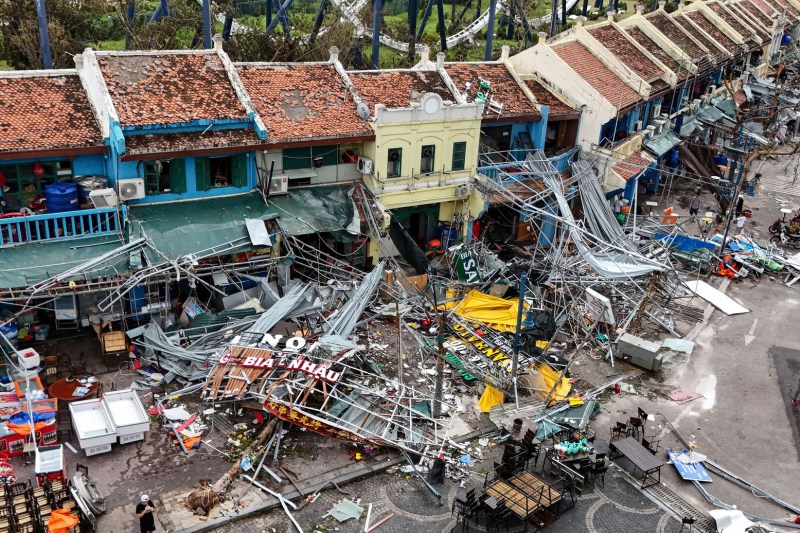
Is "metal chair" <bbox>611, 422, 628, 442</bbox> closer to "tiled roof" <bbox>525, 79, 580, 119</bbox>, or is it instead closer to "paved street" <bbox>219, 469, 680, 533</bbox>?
"paved street" <bbox>219, 469, 680, 533</bbox>

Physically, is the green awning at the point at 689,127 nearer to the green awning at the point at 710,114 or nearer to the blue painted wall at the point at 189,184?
the green awning at the point at 710,114

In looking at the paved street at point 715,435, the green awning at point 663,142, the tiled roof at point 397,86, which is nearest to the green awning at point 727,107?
the green awning at point 663,142

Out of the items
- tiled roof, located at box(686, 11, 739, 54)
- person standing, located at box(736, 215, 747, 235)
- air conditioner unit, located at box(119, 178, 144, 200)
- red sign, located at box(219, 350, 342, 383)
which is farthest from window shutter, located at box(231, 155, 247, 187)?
tiled roof, located at box(686, 11, 739, 54)

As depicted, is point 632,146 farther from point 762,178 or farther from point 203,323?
point 203,323

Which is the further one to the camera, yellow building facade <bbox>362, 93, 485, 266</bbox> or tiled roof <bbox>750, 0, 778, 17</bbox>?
tiled roof <bbox>750, 0, 778, 17</bbox>

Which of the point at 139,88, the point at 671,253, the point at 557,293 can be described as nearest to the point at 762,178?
the point at 671,253

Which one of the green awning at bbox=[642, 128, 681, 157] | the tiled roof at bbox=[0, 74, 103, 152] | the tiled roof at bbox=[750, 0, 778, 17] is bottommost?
the green awning at bbox=[642, 128, 681, 157]
